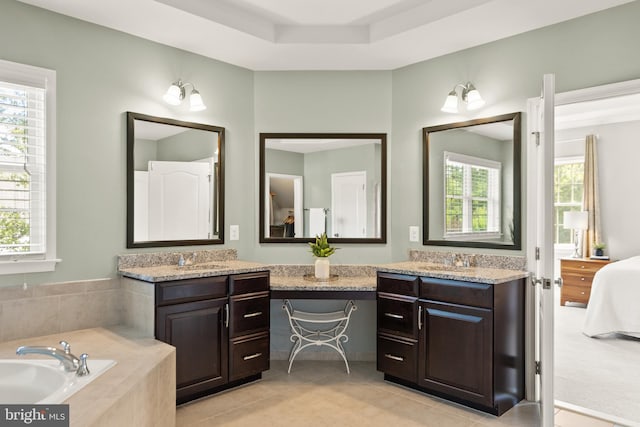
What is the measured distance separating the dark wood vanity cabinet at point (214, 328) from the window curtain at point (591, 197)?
202 inches

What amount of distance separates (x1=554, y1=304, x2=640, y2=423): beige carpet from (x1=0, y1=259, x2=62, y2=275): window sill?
3469mm

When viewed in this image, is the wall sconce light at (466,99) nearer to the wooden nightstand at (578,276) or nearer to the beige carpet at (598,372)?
the beige carpet at (598,372)

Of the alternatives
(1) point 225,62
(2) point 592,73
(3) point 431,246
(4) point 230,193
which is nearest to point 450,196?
(3) point 431,246

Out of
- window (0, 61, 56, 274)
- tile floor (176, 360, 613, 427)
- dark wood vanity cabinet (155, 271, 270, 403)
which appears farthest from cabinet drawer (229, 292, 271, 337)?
window (0, 61, 56, 274)

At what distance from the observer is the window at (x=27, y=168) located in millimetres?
2619

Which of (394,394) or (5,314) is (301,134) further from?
(5,314)

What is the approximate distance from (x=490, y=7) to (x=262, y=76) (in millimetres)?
1953

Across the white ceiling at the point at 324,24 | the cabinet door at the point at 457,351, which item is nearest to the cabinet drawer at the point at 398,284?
the cabinet door at the point at 457,351

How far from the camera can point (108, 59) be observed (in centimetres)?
306

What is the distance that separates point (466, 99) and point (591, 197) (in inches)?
162

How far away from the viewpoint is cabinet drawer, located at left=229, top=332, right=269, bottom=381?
315 centimetres

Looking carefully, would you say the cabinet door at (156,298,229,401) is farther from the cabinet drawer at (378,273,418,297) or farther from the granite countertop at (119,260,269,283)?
the cabinet drawer at (378,273,418,297)

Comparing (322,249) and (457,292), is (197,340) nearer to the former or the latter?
(322,249)

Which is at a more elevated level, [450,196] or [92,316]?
[450,196]
